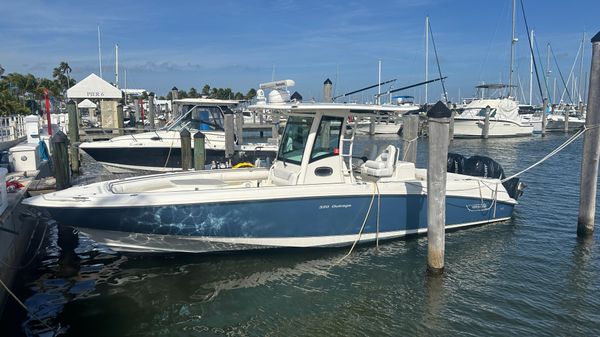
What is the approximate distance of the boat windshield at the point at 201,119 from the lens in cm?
1634

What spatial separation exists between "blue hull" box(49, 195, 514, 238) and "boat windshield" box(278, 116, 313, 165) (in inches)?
41.5

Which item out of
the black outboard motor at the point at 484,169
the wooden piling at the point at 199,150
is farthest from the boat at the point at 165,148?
the black outboard motor at the point at 484,169

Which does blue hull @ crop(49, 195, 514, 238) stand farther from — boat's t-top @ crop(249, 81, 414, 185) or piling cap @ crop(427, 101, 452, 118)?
piling cap @ crop(427, 101, 452, 118)

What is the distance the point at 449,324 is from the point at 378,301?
106 centimetres

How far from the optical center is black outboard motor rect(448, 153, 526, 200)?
10570 mm

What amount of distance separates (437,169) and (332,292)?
2.43 meters

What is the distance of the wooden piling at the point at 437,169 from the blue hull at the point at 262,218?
1.27 m

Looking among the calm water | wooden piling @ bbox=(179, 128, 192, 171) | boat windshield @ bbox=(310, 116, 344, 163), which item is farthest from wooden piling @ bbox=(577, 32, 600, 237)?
wooden piling @ bbox=(179, 128, 192, 171)

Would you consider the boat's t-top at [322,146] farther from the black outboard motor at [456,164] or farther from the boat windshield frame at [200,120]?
the boat windshield frame at [200,120]

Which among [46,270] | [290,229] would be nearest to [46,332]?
[46,270]

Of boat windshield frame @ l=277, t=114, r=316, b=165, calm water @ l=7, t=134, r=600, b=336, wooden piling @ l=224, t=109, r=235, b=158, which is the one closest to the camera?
calm water @ l=7, t=134, r=600, b=336

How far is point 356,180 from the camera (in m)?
8.68

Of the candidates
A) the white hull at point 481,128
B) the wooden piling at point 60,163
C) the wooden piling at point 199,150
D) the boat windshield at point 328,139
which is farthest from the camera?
the white hull at point 481,128

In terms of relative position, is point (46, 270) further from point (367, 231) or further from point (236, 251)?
point (367, 231)
